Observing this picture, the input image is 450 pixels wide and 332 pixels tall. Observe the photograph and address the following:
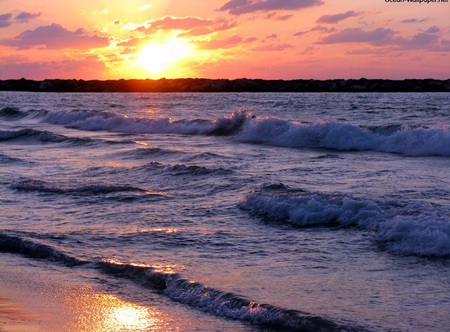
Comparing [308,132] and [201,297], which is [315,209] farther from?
[308,132]

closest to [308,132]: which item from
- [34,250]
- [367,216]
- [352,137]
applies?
[352,137]

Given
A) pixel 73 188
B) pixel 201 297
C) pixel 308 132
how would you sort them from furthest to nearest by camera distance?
pixel 308 132 < pixel 73 188 < pixel 201 297

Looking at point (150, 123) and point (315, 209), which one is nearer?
point (315, 209)

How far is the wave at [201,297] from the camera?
5836mm

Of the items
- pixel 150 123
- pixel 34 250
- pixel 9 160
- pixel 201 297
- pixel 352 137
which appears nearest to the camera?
pixel 201 297

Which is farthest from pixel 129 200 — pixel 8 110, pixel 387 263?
pixel 8 110

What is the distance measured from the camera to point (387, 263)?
24.9 ft

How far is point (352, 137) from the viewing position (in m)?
23.2

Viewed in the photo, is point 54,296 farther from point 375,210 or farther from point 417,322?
point 375,210

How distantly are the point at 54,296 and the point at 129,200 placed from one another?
5.25 metres

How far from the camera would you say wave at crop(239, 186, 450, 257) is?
812cm

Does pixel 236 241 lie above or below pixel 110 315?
above

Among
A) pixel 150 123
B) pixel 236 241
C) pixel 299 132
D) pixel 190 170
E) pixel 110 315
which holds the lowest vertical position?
pixel 110 315

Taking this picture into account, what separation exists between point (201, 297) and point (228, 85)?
112783mm
